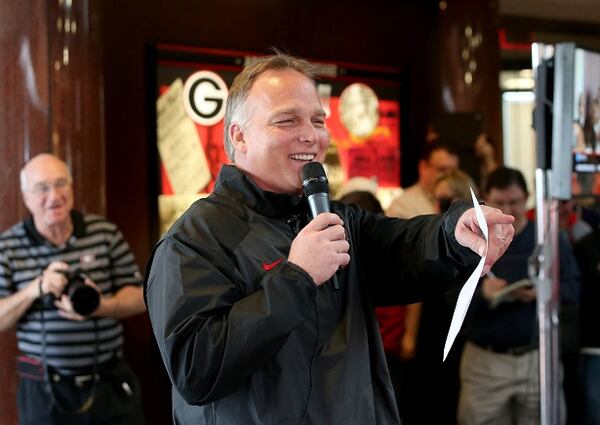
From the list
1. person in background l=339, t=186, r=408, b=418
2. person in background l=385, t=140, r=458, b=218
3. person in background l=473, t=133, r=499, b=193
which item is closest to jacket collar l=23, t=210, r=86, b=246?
person in background l=339, t=186, r=408, b=418

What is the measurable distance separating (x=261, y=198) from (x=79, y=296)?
1.57m

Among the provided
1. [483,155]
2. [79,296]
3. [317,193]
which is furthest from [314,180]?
[483,155]

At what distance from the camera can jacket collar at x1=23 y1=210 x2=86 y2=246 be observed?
3227 mm

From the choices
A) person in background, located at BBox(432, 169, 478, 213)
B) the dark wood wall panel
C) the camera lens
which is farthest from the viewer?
person in background, located at BBox(432, 169, 478, 213)

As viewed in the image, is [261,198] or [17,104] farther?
[17,104]

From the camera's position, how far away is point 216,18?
4781 mm

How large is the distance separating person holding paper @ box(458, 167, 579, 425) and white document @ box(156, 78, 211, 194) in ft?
4.99

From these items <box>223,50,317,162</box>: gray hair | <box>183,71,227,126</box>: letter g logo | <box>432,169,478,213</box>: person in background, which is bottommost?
<box>432,169,478,213</box>: person in background

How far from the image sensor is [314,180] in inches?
62.9

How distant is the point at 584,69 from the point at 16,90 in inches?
86.7

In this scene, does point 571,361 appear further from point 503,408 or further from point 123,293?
point 123,293

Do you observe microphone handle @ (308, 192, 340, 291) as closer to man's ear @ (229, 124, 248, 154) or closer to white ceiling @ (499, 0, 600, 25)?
man's ear @ (229, 124, 248, 154)

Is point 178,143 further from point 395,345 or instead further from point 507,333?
point 507,333

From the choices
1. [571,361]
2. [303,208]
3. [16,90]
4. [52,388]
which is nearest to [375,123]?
[571,361]
